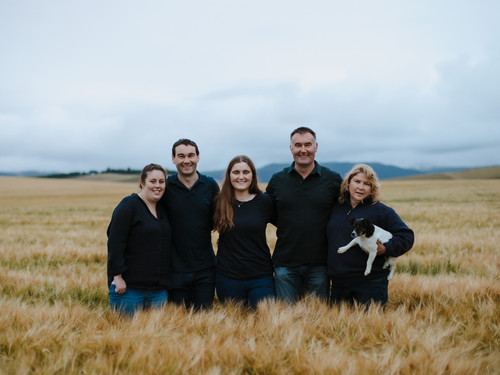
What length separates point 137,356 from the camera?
256 cm

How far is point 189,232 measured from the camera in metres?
4.29

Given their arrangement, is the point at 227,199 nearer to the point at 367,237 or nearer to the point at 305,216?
the point at 305,216

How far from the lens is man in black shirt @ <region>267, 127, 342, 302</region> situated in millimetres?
4285

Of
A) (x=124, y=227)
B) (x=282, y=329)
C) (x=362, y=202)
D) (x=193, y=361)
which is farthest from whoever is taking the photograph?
(x=362, y=202)

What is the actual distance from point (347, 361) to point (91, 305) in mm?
3537

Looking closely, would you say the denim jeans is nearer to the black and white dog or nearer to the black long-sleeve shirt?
the black and white dog

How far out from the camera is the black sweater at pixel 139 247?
3.87m

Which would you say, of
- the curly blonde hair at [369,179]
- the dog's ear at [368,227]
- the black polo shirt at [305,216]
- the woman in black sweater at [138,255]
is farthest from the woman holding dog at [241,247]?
the dog's ear at [368,227]

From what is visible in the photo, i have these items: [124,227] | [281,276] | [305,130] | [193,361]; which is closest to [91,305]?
[124,227]

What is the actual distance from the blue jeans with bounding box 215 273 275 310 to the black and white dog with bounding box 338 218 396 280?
96cm

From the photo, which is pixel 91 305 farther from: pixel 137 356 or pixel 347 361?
pixel 347 361

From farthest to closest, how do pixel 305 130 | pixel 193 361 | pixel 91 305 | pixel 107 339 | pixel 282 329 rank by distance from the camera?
pixel 91 305 < pixel 305 130 < pixel 282 329 < pixel 107 339 < pixel 193 361

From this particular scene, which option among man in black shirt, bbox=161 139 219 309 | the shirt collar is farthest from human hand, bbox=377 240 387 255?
man in black shirt, bbox=161 139 219 309

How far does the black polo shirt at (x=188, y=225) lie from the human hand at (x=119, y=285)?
584mm
